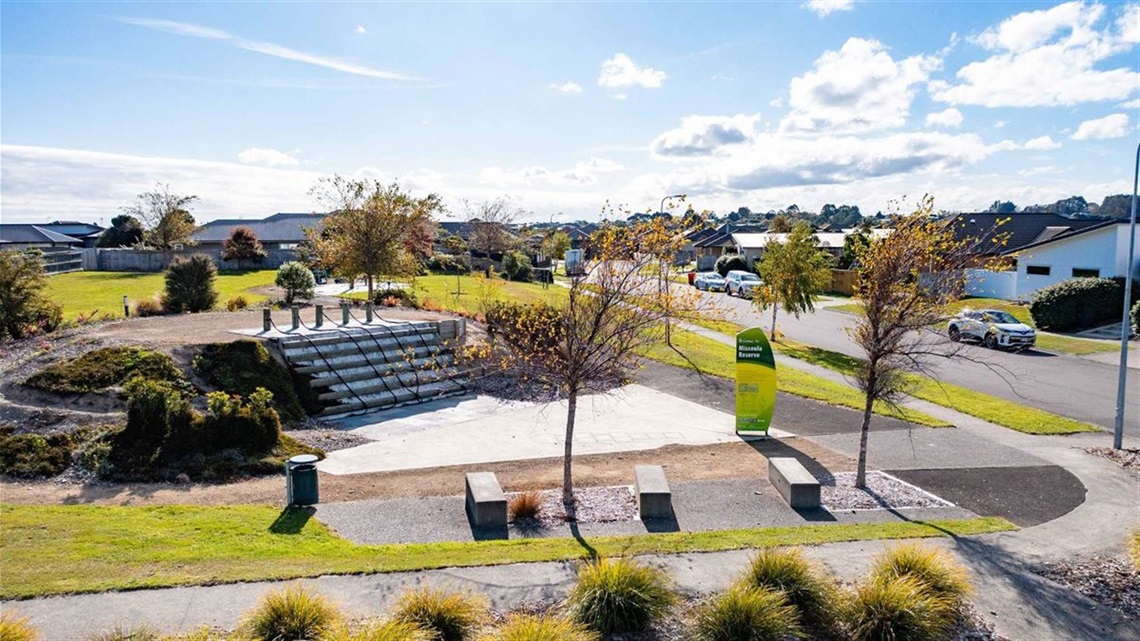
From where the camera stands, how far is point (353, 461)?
1320cm

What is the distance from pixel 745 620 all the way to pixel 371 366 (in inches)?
555

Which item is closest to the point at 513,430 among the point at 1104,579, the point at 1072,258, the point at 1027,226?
the point at 1104,579

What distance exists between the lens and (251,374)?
16219mm

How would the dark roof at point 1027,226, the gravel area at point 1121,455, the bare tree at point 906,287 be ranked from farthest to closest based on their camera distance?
the dark roof at point 1027,226 → the gravel area at point 1121,455 → the bare tree at point 906,287

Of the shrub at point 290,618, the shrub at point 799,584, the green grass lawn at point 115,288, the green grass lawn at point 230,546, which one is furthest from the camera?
the green grass lawn at point 115,288

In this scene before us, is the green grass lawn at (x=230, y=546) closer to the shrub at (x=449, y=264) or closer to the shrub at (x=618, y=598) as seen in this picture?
the shrub at (x=618, y=598)

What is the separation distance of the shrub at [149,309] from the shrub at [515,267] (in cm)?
2895

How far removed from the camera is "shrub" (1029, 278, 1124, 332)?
32406 mm

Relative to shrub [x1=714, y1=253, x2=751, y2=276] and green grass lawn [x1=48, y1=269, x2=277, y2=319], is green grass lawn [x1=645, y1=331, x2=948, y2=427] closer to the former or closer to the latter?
green grass lawn [x1=48, y1=269, x2=277, y2=319]

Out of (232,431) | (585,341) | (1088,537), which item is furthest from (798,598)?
(232,431)

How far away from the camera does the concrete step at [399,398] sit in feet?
55.5

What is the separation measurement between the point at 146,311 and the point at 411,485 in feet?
48.8

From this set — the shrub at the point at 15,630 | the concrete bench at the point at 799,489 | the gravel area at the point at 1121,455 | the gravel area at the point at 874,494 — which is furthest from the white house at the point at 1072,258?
the shrub at the point at 15,630

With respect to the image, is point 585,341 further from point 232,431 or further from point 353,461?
point 232,431
